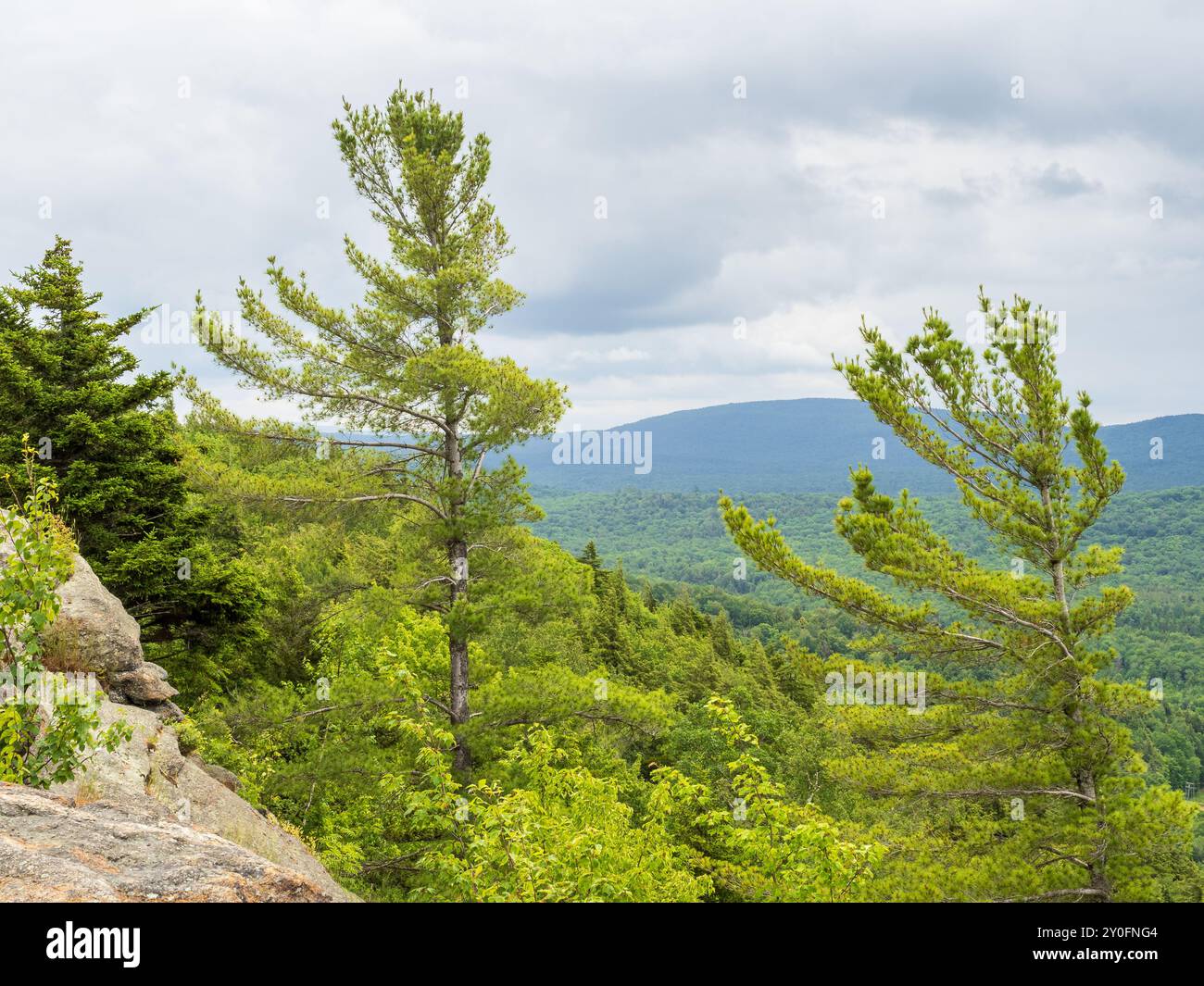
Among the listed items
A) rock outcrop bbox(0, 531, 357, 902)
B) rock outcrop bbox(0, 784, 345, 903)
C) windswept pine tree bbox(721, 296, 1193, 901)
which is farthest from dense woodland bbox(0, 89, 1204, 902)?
rock outcrop bbox(0, 784, 345, 903)

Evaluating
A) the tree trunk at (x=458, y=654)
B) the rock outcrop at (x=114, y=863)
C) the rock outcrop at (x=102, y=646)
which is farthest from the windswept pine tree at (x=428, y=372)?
the rock outcrop at (x=114, y=863)

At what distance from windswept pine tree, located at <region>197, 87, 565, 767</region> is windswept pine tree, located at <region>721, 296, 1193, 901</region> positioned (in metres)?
5.15

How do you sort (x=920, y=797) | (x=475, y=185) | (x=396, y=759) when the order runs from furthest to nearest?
(x=475, y=185) < (x=396, y=759) < (x=920, y=797)

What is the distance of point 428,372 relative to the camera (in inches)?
533

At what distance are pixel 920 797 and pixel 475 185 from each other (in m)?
14.1

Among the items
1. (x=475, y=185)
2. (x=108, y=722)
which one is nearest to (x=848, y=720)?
(x=108, y=722)

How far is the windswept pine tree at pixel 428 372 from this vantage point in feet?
45.1

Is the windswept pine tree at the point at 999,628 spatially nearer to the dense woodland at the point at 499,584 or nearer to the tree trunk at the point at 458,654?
the dense woodland at the point at 499,584

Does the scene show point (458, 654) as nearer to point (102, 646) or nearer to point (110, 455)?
point (102, 646)

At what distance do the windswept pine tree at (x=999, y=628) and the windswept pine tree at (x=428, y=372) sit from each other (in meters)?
5.15
